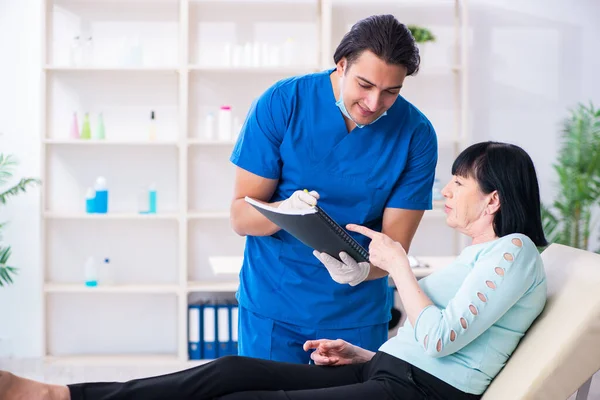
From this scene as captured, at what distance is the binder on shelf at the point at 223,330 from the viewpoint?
13.1 ft

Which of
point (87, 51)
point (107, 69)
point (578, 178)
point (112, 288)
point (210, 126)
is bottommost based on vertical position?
point (112, 288)

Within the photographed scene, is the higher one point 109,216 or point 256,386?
point 109,216

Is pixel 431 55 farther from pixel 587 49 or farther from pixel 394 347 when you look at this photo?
pixel 394 347

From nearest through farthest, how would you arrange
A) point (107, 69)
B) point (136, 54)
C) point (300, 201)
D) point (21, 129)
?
1. point (300, 201)
2. point (107, 69)
3. point (136, 54)
4. point (21, 129)

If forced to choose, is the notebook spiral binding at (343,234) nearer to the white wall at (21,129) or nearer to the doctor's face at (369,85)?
the doctor's face at (369,85)

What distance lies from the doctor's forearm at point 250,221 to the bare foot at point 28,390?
22.6 inches

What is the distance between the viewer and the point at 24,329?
4172mm

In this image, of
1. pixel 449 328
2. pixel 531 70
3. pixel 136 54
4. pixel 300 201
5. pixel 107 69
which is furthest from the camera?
pixel 531 70

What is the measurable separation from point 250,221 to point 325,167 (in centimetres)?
23

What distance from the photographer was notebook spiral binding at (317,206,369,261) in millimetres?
1560

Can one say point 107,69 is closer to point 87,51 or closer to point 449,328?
point 87,51

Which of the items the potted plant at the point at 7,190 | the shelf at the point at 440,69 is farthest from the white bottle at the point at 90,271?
the shelf at the point at 440,69

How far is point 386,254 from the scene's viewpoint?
1673mm

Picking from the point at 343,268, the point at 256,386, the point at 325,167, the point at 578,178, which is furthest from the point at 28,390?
the point at 578,178
